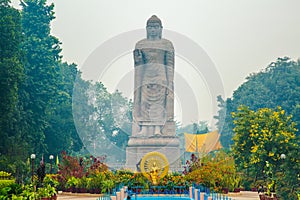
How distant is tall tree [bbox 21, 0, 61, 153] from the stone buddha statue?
17.5 feet

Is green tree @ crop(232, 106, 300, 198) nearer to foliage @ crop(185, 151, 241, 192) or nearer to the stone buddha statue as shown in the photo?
foliage @ crop(185, 151, 241, 192)

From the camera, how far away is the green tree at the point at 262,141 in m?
23.2

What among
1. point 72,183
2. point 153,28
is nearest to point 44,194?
point 72,183

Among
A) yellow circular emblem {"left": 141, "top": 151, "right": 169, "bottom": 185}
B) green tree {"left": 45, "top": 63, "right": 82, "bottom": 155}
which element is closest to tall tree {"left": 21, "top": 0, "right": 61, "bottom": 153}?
green tree {"left": 45, "top": 63, "right": 82, "bottom": 155}

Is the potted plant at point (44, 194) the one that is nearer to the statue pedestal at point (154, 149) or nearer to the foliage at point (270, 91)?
the statue pedestal at point (154, 149)

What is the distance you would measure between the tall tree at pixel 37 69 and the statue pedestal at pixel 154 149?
520 cm

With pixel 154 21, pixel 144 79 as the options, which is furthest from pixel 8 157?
pixel 154 21

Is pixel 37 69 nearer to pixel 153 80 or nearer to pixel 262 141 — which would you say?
pixel 153 80

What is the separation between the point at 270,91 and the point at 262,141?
22471mm

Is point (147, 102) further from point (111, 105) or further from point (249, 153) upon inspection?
point (111, 105)

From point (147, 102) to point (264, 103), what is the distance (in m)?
17.0

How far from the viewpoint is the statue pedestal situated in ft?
99.0

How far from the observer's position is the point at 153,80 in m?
31.7

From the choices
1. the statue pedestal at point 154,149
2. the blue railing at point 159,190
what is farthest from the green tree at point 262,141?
the statue pedestal at point 154,149
